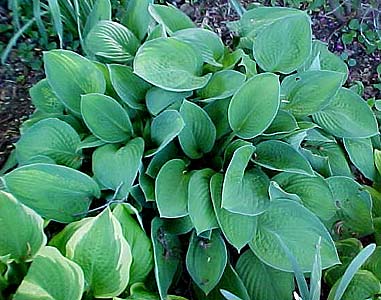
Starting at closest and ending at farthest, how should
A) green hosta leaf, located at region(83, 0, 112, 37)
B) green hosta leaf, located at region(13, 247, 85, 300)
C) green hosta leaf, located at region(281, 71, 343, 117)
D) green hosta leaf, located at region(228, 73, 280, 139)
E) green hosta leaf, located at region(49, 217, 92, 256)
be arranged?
1. green hosta leaf, located at region(13, 247, 85, 300)
2. green hosta leaf, located at region(49, 217, 92, 256)
3. green hosta leaf, located at region(228, 73, 280, 139)
4. green hosta leaf, located at region(281, 71, 343, 117)
5. green hosta leaf, located at region(83, 0, 112, 37)

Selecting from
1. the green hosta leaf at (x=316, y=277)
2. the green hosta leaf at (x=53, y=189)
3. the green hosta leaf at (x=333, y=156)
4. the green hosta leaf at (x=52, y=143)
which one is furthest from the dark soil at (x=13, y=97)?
the green hosta leaf at (x=316, y=277)

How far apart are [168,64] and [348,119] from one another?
45cm

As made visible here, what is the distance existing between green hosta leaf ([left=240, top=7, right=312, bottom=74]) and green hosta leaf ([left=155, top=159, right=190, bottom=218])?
310 mm

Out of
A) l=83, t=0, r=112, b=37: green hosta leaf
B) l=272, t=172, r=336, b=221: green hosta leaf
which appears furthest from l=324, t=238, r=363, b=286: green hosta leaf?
l=83, t=0, r=112, b=37: green hosta leaf

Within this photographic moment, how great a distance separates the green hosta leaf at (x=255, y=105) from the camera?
125 centimetres

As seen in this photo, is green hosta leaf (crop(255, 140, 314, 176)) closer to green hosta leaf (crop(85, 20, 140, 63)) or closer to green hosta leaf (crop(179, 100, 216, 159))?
green hosta leaf (crop(179, 100, 216, 159))

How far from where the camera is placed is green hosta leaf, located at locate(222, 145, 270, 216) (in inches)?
47.3

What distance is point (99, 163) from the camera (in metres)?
1.26

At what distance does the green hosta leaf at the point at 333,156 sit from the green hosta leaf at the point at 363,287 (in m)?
0.27

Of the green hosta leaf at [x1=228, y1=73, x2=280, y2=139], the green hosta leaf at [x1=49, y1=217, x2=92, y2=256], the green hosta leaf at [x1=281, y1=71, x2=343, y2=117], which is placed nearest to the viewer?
the green hosta leaf at [x1=49, y1=217, x2=92, y2=256]

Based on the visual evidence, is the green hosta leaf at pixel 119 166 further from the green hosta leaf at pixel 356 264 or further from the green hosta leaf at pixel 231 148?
the green hosta leaf at pixel 356 264

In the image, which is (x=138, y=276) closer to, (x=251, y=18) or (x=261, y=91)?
(x=261, y=91)

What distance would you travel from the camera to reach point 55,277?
3.30 ft

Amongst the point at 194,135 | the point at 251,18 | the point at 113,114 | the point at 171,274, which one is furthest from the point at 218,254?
the point at 251,18
